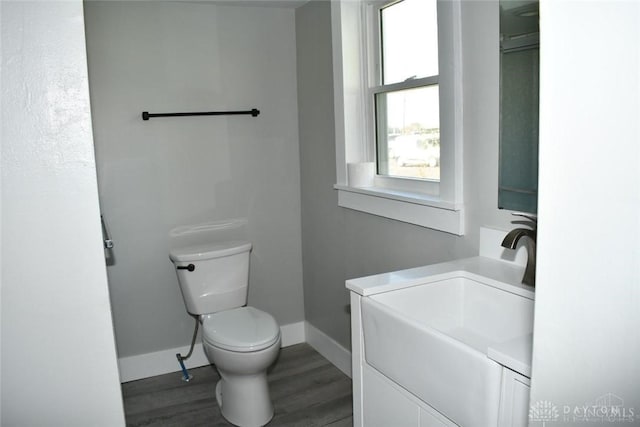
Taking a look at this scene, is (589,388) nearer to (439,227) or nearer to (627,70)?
(627,70)

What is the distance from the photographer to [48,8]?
0.79 meters

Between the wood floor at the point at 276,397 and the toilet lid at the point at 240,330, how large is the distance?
0.41m

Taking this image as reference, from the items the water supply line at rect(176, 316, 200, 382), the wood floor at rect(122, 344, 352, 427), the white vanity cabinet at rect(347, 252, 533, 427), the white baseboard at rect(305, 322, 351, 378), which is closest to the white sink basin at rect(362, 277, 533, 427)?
the white vanity cabinet at rect(347, 252, 533, 427)

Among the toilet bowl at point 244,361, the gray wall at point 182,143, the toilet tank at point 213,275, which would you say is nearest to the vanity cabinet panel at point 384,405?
the toilet bowl at point 244,361

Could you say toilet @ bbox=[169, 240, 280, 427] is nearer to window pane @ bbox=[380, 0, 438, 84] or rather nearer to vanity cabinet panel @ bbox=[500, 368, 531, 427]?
window pane @ bbox=[380, 0, 438, 84]

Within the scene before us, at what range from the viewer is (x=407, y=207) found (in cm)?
235

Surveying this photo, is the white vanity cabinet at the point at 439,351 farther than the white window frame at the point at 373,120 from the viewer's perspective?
No

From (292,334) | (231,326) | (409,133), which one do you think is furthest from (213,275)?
(409,133)

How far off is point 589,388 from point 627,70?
1.64 feet

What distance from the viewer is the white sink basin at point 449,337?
1.29 metres

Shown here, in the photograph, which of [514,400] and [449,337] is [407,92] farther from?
[514,400]

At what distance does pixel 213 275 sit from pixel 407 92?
55.6 inches

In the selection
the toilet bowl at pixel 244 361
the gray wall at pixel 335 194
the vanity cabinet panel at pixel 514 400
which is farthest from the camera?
the toilet bowl at pixel 244 361

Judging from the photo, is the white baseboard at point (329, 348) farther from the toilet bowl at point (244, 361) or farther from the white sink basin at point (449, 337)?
the white sink basin at point (449, 337)
